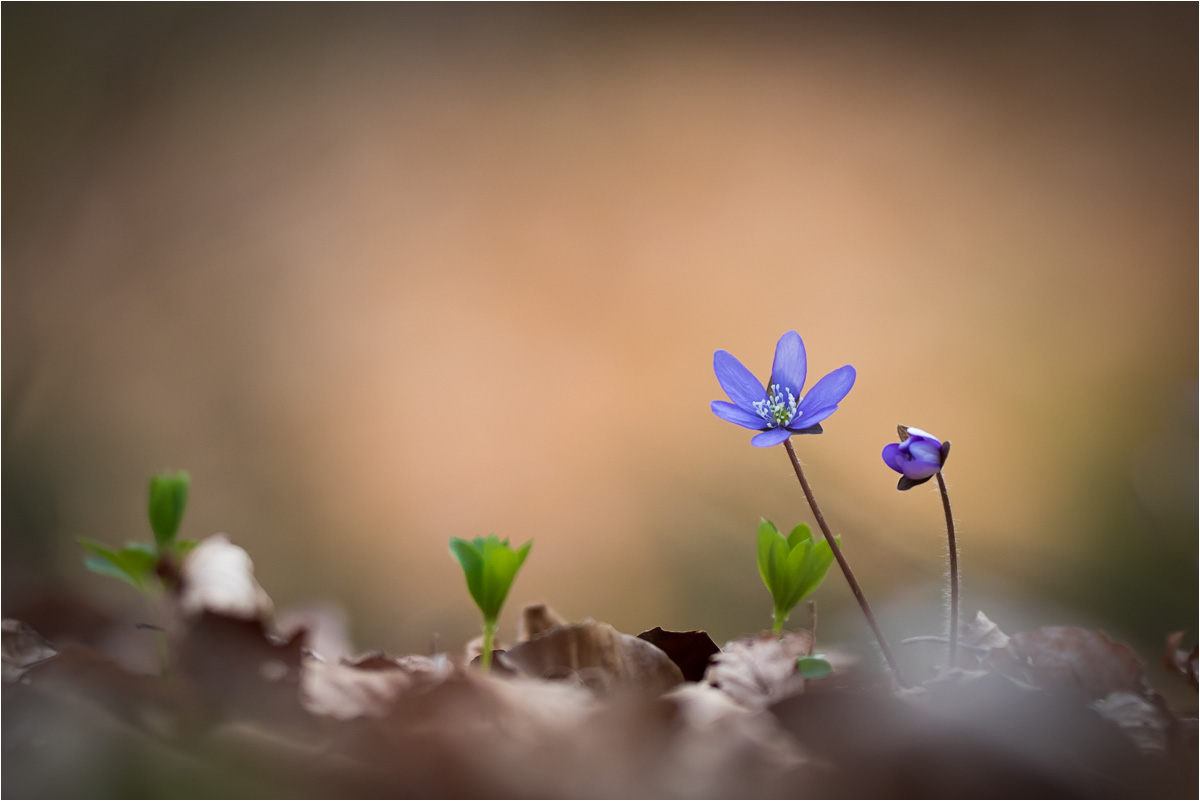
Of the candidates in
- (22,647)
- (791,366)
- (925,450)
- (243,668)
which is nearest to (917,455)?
(925,450)

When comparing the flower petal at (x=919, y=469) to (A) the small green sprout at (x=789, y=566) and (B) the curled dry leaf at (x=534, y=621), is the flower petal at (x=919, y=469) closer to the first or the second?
(A) the small green sprout at (x=789, y=566)

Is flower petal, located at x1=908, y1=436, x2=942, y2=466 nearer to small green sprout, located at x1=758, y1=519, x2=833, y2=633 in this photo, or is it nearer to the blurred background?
small green sprout, located at x1=758, y1=519, x2=833, y2=633

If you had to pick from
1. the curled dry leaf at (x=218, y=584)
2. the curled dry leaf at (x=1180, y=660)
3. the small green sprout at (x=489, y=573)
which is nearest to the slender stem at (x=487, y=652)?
the small green sprout at (x=489, y=573)

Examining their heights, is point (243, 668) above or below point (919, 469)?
below

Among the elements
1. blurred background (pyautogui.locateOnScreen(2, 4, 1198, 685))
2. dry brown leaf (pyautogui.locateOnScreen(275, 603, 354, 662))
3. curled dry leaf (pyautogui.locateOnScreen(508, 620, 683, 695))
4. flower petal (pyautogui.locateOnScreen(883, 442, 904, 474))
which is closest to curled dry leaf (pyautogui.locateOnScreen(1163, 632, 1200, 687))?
flower petal (pyautogui.locateOnScreen(883, 442, 904, 474))

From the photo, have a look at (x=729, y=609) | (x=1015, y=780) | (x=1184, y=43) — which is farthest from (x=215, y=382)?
(x=1184, y=43)

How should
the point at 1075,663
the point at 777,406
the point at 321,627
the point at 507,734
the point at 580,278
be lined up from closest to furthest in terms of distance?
the point at 507,734 → the point at 1075,663 → the point at 777,406 → the point at 321,627 → the point at 580,278

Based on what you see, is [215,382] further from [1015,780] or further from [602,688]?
[1015,780]

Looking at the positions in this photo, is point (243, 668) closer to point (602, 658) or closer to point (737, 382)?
point (602, 658)
